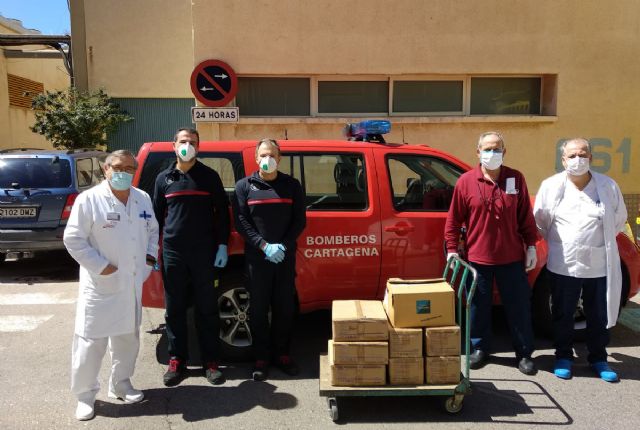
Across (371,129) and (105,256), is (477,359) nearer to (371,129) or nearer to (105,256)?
(371,129)

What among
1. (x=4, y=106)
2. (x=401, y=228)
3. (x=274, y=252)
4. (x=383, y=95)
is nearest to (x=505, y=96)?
(x=383, y=95)

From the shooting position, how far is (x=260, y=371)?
4.25 m

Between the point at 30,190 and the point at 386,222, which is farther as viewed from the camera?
the point at 30,190

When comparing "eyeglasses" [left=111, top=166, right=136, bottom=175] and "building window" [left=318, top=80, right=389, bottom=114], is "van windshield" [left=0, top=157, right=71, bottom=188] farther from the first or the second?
"eyeglasses" [left=111, top=166, right=136, bottom=175]

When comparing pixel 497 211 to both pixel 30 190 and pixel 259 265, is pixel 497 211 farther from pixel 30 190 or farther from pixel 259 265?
pixel 30 190

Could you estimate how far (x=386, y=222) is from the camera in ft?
14.8

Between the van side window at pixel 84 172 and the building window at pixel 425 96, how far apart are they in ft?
17.2

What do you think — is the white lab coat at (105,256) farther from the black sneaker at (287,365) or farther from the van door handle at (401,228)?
the van door handle at (401,228)

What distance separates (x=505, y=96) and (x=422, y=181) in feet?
19.3

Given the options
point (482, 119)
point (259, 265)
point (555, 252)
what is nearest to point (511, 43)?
point (482, 119)

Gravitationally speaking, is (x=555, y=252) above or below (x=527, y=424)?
above

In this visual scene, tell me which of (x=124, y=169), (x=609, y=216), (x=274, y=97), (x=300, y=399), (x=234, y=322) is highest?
(x=274, y=97)

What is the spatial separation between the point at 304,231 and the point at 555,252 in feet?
6.73

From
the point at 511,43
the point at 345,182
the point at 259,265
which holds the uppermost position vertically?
the point at 511,43
